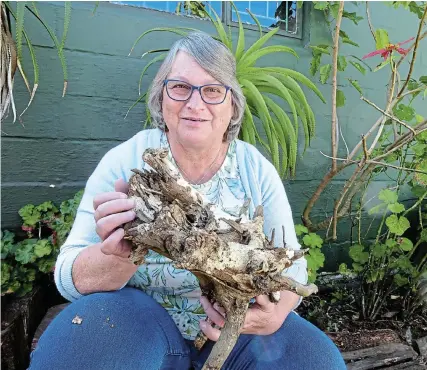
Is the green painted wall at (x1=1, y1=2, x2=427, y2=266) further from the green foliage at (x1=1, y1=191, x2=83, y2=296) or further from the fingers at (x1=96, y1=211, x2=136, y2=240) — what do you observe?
the fingers at (x1=96, y1=211, x2=136, y2=240)

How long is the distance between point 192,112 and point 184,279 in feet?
1.67

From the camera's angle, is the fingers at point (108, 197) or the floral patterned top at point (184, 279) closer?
the fingers at point (108, 197)

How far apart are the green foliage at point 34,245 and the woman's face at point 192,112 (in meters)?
0.87

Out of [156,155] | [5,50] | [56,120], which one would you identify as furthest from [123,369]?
[56,120]

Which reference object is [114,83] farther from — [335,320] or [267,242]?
[335,320]

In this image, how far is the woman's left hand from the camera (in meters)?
0.98

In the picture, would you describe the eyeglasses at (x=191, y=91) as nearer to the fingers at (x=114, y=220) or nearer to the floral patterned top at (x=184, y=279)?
the floral patterned top at (x=184, y=279)

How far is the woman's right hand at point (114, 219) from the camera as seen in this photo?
34.1 inches

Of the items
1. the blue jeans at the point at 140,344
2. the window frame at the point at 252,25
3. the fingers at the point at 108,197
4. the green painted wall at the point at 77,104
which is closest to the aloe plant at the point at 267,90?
the green painted wall at the point at 77,104

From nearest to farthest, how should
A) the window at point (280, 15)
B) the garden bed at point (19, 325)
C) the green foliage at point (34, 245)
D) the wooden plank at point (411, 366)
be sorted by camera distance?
the garden bed at point (19, 325)
the green foliage at point (34, 245)
the wooden plank at point (411, 366)
the window at point (280, 15)

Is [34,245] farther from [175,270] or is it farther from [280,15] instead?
[280,15]

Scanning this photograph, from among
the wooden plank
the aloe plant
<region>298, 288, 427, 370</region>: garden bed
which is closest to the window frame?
the aloe plant

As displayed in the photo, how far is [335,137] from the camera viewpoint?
2.11 meters

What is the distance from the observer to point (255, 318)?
1015mm
